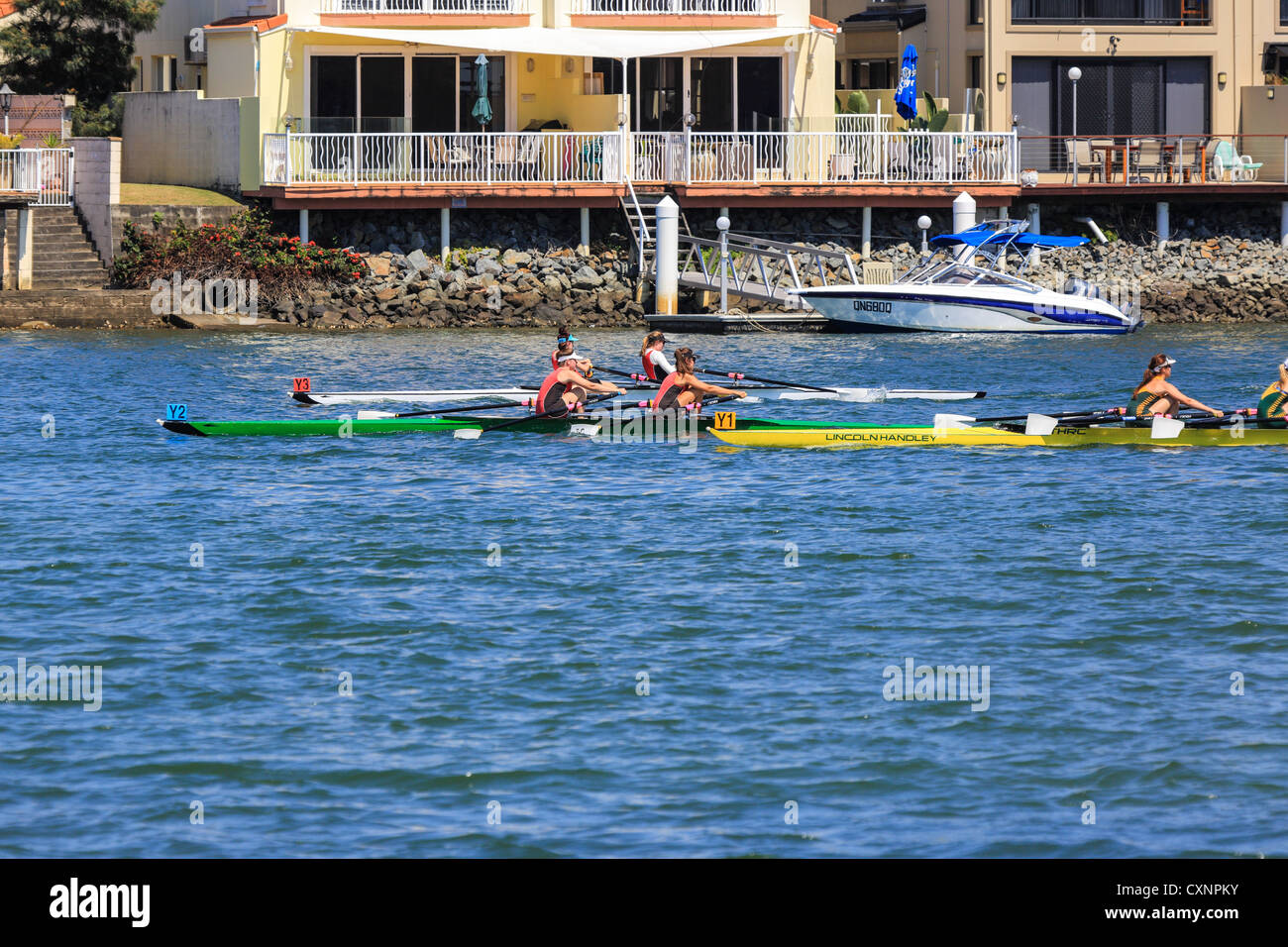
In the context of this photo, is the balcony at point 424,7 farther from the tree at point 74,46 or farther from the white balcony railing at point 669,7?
the tree at point 74,46

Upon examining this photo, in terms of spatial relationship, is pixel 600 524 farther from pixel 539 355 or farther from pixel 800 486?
pixel 539 355

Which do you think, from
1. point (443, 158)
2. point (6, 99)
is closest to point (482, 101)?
point (443, 158)

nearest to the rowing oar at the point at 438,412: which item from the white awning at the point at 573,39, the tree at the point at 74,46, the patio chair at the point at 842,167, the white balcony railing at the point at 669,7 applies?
the white awning at the point at 573,39

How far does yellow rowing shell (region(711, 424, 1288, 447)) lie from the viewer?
21547 millimetres

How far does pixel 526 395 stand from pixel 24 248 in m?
16.7

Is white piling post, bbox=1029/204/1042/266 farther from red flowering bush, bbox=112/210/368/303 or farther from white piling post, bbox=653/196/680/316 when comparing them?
red flowering bush, bbox=112/210/368/303

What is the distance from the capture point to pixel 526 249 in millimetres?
39125

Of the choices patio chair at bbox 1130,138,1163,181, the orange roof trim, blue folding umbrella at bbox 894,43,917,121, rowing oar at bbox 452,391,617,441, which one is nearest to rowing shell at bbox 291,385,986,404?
rowing oar at bbox 452,391,617,441

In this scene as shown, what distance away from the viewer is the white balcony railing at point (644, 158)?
37.5 metres

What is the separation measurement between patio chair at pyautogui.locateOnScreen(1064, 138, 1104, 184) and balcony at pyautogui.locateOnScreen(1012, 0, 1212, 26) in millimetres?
3245

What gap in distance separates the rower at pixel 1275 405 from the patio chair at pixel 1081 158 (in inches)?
798

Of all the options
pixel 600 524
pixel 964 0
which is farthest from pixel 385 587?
pixel 964 0

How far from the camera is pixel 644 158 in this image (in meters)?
39.0

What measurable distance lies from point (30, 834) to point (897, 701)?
5455mm
